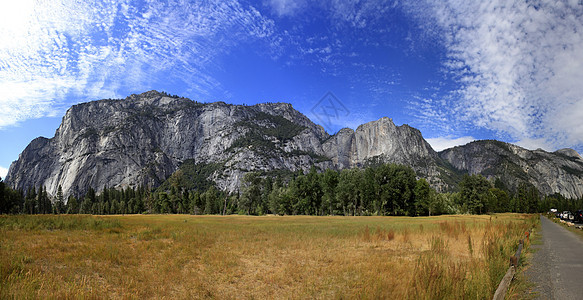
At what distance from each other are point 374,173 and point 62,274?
73.7 meters

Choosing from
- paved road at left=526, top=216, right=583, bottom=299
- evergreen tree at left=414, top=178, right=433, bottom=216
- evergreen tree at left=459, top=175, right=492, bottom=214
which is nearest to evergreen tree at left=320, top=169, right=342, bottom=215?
evergreen tree at left=414, top=178, right=433, bottom=216

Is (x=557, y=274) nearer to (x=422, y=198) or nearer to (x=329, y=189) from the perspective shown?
(x=422, y=198)

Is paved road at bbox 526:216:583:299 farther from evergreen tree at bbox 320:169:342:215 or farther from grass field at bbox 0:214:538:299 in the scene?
evergreen tree at bbox 320:169:342:215

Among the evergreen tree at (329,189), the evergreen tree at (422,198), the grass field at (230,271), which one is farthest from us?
the evergreen tree at (329,189)

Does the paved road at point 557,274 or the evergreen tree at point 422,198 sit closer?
the paved road at point 557,274

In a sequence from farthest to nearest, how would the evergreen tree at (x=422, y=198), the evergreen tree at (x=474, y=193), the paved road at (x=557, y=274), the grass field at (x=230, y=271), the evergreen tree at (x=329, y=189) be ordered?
the evergreen tree at (x=329, y=189) < the evergreen tree at (x=474, y=193) < the evergreen tree at (x=422, y=198) < the paved road at (x=557, y=274) < the grass field at (x=230, y=271)

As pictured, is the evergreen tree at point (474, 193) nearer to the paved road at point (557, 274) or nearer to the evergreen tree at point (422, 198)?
the evergreen tree at point (422, 198)

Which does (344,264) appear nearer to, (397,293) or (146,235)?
(397,293)

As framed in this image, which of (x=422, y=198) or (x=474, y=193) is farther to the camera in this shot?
(x=474, y=193)

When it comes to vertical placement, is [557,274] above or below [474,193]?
below

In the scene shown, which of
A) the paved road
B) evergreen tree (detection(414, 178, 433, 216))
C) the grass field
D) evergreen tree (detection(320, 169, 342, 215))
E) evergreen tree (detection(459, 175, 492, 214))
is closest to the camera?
the grass field

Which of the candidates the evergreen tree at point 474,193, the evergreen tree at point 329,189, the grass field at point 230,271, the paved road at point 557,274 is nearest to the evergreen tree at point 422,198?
the evergreen tree at point 474,193

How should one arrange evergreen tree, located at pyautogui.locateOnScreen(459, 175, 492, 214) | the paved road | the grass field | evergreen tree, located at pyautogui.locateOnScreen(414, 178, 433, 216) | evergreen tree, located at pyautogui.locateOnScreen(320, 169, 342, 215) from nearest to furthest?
the grass field < the paved road < evergreen tree, located at pyautogui.locateOnScreen(414, 178, 433, 216) < evergreen tree, located at pyautogui.locateOnScreen(459, 175, 492, 214) < evergreen tree, located at pyautogui.locateOnScreen(320, 169, 342, 215)

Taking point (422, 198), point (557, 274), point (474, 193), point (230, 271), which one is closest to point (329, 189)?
point (422, 198)
